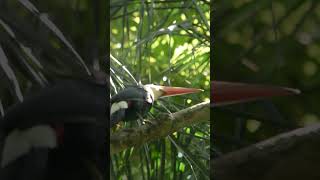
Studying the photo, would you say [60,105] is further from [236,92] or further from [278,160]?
[278,160]

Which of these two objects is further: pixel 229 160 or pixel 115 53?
pixel 115 53

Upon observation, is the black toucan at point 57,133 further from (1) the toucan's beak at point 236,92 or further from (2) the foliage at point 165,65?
(1) the toucan's beak at point 236,92

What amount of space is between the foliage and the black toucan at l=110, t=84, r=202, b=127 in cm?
3

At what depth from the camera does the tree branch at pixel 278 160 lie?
2041 millimetres

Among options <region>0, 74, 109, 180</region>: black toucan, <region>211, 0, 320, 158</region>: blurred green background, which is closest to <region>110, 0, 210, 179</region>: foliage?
<region>0, 74, 109, 180</region>: black toucan

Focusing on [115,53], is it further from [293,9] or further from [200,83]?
[293,9]

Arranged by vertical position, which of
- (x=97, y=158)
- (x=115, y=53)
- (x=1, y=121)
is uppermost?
(x=115, y=53)

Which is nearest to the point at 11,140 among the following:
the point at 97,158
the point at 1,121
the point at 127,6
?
the point at 1,121

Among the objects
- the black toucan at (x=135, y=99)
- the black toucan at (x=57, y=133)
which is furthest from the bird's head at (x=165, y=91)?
the black toucan at (x=57, y=133)

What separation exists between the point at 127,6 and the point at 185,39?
31 cm

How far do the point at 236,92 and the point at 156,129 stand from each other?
1.52 feet

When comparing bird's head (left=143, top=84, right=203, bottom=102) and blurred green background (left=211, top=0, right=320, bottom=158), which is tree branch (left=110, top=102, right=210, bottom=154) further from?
blurred green background (left=211, top=0, right=320, bottom=158)

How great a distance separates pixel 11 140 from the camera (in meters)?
Result: 2.30

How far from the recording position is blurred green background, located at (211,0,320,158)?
6.71 feet
